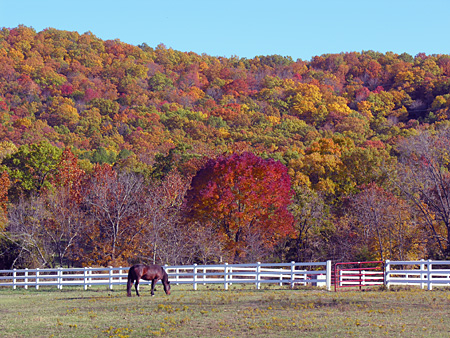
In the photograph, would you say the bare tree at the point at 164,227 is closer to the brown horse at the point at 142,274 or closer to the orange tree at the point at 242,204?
the orange tree at the point at 242,204

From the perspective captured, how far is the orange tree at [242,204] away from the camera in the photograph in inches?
1869

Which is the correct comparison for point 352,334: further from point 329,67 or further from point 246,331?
point 329,67

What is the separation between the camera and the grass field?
616 inches

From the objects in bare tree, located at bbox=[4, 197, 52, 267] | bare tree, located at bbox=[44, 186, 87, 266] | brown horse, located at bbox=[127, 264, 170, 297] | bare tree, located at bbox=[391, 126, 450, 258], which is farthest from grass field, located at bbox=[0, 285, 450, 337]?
bare tree, located at bbox=[44, 186, 87, 266]

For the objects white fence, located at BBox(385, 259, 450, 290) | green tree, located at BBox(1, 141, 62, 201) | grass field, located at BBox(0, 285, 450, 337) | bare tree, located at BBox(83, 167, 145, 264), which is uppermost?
green tree, located at BBox(1, 141, 62, 201)

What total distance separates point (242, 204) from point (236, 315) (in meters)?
30.3

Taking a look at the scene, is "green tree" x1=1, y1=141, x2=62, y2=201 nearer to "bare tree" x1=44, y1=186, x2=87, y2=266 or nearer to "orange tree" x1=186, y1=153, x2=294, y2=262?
"bare tree" x1=44, y1=186, x2=87, y2=266

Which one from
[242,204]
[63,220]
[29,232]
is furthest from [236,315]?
[29,232]

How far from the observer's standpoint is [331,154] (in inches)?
2773

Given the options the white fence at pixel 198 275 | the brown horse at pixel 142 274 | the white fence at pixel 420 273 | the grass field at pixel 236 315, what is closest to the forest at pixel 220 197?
the white fence at pixel 198 275

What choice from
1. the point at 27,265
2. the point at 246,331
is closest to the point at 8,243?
the point at 27,265

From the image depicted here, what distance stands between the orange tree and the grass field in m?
23.0

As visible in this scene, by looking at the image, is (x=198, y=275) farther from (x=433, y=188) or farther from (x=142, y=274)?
(x=433, y=188)

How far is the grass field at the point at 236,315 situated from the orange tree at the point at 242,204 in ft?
75.3
